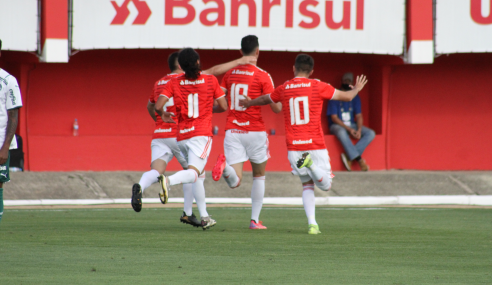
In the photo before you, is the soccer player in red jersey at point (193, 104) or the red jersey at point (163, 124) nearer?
the soccer player in red jersey at point (193, 104)

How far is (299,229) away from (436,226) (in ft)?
6.17

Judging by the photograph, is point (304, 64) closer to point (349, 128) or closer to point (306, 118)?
point (306, 118)

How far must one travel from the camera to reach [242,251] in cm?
704

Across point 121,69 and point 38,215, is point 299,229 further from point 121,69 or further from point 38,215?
point 121,69

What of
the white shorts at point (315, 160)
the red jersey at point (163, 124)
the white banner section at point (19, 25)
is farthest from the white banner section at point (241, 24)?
the white shorts at point (315, 160)

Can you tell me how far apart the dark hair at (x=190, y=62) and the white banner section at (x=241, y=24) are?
7870 millimetres

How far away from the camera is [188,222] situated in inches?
367

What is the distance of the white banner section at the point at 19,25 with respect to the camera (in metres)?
15.5

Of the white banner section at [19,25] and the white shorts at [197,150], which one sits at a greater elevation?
the white banner section at [19,25]

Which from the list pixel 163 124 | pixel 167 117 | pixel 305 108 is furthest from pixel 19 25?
pixel 305 108

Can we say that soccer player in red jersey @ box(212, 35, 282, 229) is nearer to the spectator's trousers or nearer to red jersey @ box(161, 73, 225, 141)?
red jersey @ box(161, 73, 225, 141)

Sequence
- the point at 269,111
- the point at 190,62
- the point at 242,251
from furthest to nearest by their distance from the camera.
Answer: the point at 269,111 < the point at 190,62 < the point at 242,251

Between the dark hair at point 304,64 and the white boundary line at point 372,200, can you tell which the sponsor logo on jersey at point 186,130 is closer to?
the dark hair at point 304,64

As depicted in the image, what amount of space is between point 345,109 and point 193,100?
992 cm
